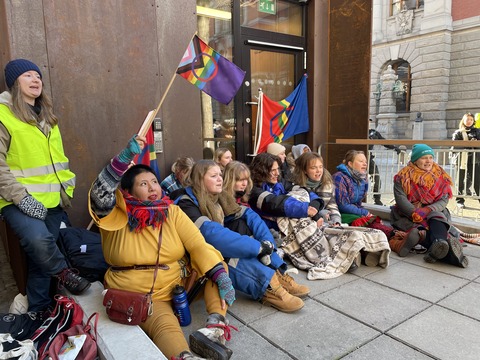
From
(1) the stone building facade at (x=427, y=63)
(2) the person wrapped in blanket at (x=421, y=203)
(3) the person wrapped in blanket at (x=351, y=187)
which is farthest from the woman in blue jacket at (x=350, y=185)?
(1) the stone building facade at (x=427, y=63)

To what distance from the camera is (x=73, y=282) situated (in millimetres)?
2902

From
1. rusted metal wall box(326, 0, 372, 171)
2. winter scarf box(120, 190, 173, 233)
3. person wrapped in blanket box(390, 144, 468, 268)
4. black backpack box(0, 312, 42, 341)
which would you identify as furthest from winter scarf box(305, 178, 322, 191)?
black backpack box(0, 312, 42, 341)

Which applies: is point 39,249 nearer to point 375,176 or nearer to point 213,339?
point 213,339

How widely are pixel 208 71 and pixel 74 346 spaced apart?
10.2ft

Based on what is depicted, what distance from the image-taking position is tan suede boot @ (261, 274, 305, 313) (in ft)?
10.0

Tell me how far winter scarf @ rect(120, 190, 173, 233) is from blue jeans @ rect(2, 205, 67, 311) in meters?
0.74

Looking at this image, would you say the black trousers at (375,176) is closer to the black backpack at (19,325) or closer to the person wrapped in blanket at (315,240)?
the person wrapped in blanket at (315,240)

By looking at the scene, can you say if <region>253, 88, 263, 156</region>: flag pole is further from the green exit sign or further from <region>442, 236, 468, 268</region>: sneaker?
<region>442, 236, 468, 268</region>: sneaker

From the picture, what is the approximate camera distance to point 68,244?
3.33 m

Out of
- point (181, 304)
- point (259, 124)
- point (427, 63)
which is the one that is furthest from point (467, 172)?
point (427, 63)

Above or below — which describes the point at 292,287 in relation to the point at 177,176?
below

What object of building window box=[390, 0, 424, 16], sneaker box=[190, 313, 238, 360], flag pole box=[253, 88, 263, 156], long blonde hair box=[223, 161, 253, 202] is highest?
building window box=[390, 0, 424, 16]

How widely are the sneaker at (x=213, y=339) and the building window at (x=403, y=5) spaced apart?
26497 millimetres

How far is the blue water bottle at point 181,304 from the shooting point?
107 inches
